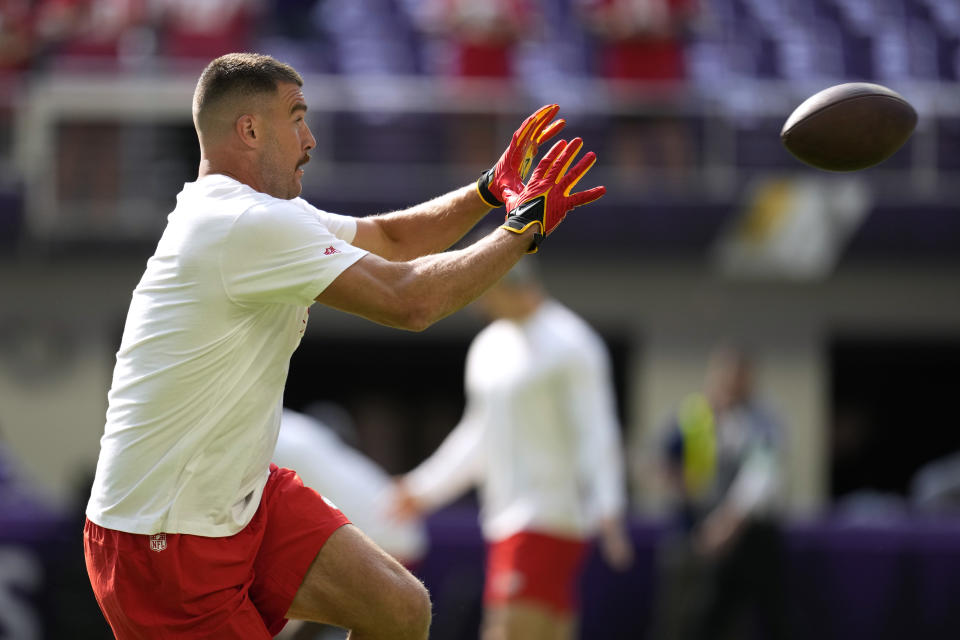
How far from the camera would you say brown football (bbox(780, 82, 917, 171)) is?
484 cm

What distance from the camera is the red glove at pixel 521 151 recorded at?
432 cm

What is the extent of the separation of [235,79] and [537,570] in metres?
3.48

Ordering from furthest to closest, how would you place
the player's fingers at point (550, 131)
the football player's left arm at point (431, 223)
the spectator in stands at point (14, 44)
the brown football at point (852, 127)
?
the spectator in stands at point (14, 44) < the brown football at point (852, 127) < the football player's left arm at point (431, 223) < the player's fingers at point (550, 131)

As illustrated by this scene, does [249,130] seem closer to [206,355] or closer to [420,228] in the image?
[206,355]

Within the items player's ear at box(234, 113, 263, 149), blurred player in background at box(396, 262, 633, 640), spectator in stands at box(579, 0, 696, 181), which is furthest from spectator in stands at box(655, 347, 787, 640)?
player's ear at box(234, 113, 263, 149)

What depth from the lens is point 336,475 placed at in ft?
19.4

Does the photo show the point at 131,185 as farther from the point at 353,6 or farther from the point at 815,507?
the point at 815,507

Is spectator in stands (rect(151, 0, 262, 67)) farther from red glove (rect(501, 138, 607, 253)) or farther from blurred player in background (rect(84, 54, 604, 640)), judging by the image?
red glove (rect(501, 138, 607, 253))

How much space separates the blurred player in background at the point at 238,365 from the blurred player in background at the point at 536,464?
261cm

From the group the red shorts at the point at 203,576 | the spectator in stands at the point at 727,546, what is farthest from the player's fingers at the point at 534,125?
the spectator in stands at the point at 727,546

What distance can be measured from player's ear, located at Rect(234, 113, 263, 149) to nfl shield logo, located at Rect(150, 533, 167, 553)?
3.55ft

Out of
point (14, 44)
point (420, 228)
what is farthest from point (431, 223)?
point (14, 44)

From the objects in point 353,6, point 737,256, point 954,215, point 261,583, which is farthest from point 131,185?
point 261,583

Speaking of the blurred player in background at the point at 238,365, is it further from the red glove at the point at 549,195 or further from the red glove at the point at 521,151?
the red glove at the point at 521,151
